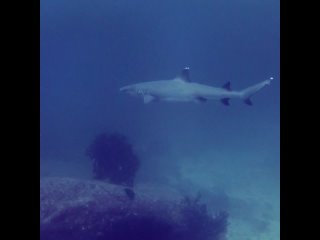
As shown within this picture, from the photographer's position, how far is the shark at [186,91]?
12.2 meters

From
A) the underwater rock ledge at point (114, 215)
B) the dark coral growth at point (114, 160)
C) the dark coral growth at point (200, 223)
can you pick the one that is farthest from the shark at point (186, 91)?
the underwater rock ledge at point (114, 215)

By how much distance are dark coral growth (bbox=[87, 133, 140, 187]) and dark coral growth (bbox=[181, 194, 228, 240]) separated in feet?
→ 9.56

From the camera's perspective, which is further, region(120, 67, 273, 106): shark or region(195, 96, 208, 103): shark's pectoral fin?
region(195, 96, 208, 103): shark's pectoral fin

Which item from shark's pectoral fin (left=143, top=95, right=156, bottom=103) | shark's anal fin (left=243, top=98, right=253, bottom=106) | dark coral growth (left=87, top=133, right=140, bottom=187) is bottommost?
dark coral growth (left=87, top=133, right=140, bottom=187)

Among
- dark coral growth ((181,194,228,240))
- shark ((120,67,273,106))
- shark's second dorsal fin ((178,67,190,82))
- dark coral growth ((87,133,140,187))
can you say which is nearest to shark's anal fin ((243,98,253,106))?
shark ((120,67,273,106))

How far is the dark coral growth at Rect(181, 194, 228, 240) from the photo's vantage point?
9.68 meters

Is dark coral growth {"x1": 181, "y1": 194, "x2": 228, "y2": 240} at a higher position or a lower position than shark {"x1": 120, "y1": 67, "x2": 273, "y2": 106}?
lower

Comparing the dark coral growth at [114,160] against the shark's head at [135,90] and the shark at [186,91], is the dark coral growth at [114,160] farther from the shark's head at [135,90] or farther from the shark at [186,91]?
the shark at [186,91]

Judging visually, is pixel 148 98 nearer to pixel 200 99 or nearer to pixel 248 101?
pixel 200 99

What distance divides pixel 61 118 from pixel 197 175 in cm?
2379

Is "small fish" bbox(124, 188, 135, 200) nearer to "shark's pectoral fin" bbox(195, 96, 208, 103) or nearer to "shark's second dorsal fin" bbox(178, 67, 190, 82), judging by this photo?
"shark's pectoral fin" bbox(195, 96, 208, 103)

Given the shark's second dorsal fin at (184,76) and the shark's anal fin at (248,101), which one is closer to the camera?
the shark's anal fin at (248,101)
